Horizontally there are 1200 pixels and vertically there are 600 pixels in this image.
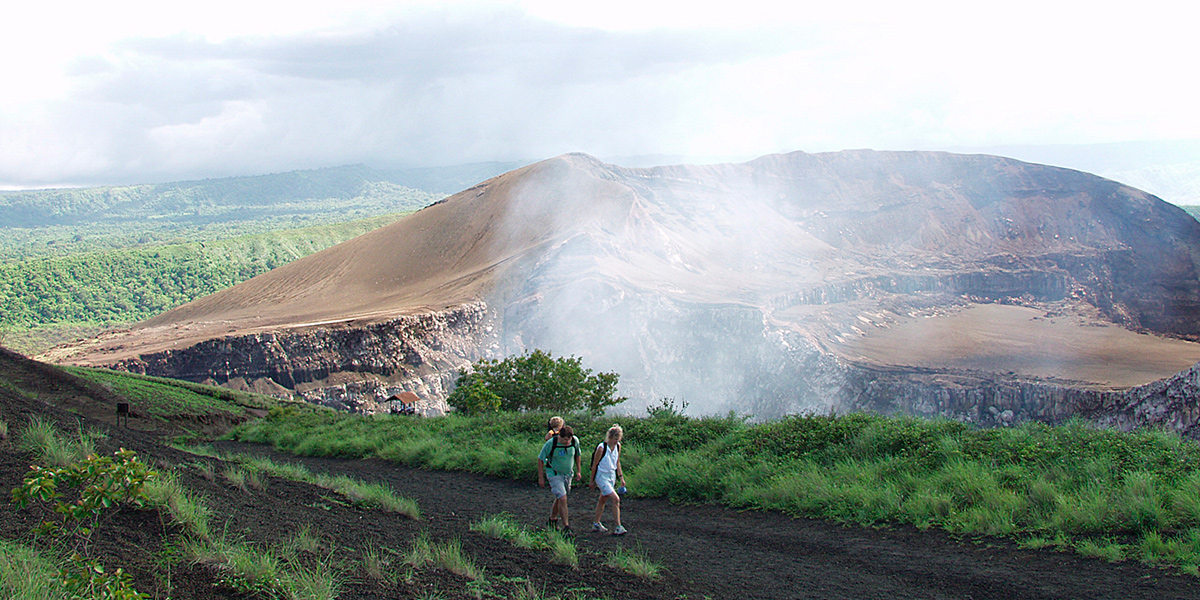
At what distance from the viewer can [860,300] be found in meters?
81.8

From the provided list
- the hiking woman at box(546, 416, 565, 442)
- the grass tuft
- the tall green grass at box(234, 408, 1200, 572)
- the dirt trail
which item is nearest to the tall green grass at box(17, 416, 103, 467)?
the dirt trail

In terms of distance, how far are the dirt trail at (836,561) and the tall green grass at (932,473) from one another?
0.31 m

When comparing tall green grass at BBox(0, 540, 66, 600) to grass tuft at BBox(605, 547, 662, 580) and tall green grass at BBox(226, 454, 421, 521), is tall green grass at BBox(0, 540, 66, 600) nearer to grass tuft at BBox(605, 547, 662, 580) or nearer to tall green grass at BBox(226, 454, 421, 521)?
tall green grass at BBox(226, 454, 421, 521)

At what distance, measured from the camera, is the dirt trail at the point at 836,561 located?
6559mm

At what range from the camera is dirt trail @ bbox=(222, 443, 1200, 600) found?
6.56m

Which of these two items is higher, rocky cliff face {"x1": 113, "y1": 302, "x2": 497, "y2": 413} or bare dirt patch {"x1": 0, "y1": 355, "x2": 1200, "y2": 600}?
bare dirt patch {"x1": 0, "y1": 355, "x2": 1200, "y2": 600}

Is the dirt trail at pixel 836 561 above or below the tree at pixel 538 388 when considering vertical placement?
above

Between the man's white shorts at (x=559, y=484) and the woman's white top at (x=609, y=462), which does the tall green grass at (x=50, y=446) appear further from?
the woman's white top at (x=609, y=462)

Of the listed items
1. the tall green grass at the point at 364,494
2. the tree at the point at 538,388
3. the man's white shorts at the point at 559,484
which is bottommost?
the tree at the point at 538,388

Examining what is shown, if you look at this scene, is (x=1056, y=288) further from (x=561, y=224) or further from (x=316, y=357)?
(x=316, y=357)

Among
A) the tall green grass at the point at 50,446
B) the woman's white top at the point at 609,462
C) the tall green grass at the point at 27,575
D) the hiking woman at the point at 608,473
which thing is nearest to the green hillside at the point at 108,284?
the tall green grass at the point at 50,446

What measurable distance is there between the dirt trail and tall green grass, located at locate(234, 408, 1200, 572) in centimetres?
31

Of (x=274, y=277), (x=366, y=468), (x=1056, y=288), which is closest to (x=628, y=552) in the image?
(x=366, y=468)

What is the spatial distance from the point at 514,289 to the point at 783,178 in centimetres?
6827
